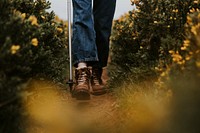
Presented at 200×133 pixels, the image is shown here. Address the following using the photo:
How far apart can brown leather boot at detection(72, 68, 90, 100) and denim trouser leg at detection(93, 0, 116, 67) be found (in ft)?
2.46

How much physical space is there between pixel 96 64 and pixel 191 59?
2879mm

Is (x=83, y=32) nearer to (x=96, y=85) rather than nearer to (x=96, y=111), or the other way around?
(x=96, y=85)

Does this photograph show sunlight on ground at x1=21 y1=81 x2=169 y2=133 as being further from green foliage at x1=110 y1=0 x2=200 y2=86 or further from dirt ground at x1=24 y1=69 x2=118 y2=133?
green foliage at x1=110 y1=0 x2=200 y2=86

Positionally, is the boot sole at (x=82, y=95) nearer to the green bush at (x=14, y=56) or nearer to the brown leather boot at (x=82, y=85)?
the brown leather boot at (x=82, y=85)

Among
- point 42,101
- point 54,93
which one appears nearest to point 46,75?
point 54,93

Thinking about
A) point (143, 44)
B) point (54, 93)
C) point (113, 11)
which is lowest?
point (54, 93)

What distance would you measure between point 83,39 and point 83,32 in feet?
0.30

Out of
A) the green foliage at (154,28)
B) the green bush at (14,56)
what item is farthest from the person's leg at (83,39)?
the green bush at (14,56)

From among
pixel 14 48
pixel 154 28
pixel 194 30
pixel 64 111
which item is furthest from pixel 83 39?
pixel 64 111

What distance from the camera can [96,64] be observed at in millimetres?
6320

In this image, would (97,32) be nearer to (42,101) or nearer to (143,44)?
(143,44)

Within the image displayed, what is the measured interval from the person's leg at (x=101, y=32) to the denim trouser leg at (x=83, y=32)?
56cm

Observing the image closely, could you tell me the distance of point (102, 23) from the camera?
20.7 feet

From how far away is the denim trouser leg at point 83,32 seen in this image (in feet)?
18.3
